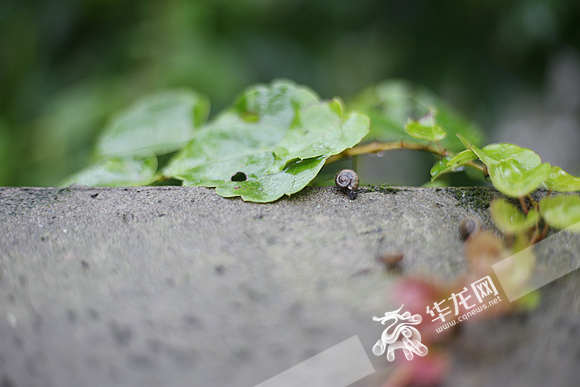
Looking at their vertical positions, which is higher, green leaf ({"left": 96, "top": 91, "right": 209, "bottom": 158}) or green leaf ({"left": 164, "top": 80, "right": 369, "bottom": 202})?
green leaf ({"left": 96, "top": 91, "right": 209, "bottom": 158})

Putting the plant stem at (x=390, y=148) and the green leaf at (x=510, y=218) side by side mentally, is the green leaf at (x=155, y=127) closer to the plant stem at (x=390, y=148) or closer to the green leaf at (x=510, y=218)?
the plant stem at (x=390, y=148)

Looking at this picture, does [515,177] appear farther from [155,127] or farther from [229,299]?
[155,127]

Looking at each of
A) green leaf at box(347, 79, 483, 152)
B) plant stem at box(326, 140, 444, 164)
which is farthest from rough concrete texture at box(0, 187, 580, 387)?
green leaf at box(347, 79, 483, 152)

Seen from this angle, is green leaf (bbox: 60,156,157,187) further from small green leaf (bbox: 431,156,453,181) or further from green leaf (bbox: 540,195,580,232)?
green leaf (bbox: 540,195,580,232)

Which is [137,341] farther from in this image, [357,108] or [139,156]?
[357,108]

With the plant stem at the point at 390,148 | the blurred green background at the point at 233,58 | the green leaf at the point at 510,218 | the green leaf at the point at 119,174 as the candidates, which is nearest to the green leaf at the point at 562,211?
the green leaf at the point at 510,218
